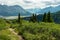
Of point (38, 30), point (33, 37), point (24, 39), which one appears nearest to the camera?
point (33, 37)

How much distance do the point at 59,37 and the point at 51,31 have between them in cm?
396

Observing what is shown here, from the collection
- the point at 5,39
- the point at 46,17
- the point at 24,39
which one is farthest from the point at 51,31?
the point at 46,17

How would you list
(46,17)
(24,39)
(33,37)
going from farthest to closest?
(46,17) → (24,39) → (33,37)

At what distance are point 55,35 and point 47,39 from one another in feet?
7.43

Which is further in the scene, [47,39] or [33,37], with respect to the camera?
[33,37]

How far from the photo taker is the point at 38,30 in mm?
51000

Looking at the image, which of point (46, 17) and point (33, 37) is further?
point (46, 17)

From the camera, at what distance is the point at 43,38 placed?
4125 centimetres

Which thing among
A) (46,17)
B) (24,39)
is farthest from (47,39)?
(46,17)

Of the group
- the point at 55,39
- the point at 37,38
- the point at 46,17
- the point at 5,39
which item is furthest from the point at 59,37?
the point at 46,17

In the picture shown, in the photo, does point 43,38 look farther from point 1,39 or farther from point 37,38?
point 1,39

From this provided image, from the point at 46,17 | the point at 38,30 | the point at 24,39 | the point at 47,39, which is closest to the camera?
the point at 47,39

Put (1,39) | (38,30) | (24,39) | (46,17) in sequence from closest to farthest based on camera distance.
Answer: (1,39) → (24,39) → (38,30) → (46,17)

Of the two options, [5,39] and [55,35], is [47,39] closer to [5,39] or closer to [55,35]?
[55,35]
